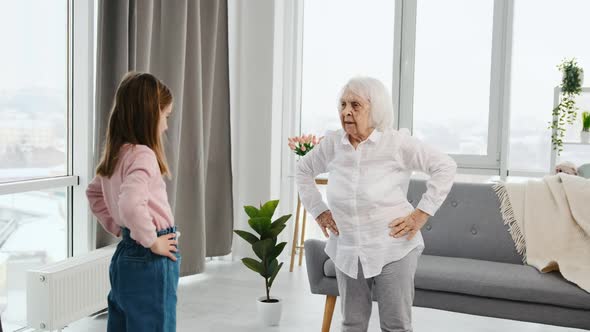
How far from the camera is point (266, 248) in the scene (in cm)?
312

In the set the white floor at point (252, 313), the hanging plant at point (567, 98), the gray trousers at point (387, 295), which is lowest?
the white floor at point (252, 313)

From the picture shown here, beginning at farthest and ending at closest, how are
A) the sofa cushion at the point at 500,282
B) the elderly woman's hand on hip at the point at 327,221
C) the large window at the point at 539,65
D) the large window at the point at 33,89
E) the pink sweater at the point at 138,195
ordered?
1. the large window at the point at 539,65
2. the large window at the point at 33,89
3. the sofa cushion at the point at 500,282
4. the elderly woman's hand on hip at the point at 327,221
5. the pink sweater at the point at 138,195

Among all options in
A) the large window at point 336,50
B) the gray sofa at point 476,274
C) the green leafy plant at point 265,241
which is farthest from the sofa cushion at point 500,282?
the large window at point 336,50

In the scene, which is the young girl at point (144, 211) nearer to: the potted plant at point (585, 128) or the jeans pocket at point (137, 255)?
the jeans pocket at point (137, 255)

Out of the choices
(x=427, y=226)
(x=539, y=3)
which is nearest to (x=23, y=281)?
(x=427, y=226)

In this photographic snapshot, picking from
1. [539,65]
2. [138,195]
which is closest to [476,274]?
[138,195]

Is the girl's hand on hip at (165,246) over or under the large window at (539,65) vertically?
under

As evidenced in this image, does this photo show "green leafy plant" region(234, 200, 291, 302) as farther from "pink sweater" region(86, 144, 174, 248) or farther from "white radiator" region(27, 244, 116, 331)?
"pink sweater" region(86, 144, 174, 248)

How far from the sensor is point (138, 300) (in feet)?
5.94

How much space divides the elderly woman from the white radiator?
1.32m

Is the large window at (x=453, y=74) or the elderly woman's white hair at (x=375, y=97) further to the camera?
the large window at (x=453, y=74)

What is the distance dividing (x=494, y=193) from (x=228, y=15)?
250cm

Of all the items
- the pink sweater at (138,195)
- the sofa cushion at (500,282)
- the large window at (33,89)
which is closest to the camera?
the pink sweater at (138,195)

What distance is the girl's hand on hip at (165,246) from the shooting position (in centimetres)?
180
